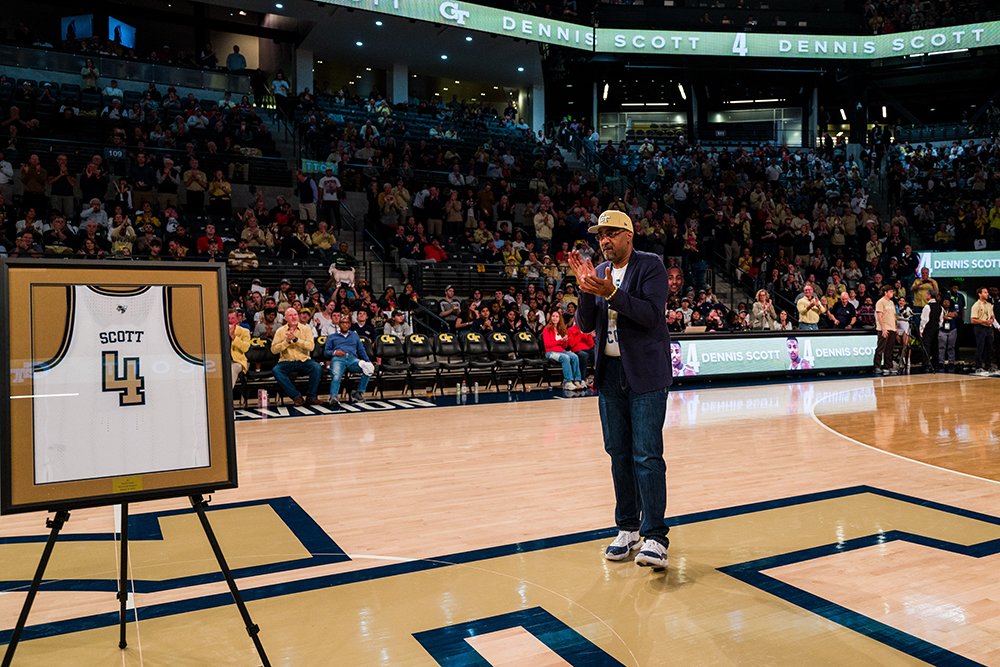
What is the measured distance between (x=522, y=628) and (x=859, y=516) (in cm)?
292

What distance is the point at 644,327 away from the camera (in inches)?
161

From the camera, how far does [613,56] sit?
29.1m

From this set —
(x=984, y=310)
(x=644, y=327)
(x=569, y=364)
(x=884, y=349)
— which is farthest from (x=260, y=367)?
(x=984, y=310)

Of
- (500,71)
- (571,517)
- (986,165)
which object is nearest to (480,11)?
(500,71)

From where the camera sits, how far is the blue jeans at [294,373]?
34.3 feet

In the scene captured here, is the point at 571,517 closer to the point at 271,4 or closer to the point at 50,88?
the point at 50,88

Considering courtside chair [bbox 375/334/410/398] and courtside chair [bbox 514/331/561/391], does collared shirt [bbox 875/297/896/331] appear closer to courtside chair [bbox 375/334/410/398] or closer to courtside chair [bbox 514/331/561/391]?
courtside chair [bbox 514/331/561/391]

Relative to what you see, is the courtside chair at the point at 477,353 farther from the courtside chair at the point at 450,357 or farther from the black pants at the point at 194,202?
the black pants at the point at 194,202

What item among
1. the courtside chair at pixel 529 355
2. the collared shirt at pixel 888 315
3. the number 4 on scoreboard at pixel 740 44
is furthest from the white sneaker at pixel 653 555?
the number 4 on scoreboard at pixel 740 44

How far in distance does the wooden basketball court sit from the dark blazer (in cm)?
103

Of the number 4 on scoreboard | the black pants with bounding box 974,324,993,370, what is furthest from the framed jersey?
the number 4 on scoreboard

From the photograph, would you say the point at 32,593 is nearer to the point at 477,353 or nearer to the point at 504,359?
the point at 477,353

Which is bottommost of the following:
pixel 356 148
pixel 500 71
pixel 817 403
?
pixel 817 403

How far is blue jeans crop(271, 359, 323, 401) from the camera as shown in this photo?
10469 millimetres
